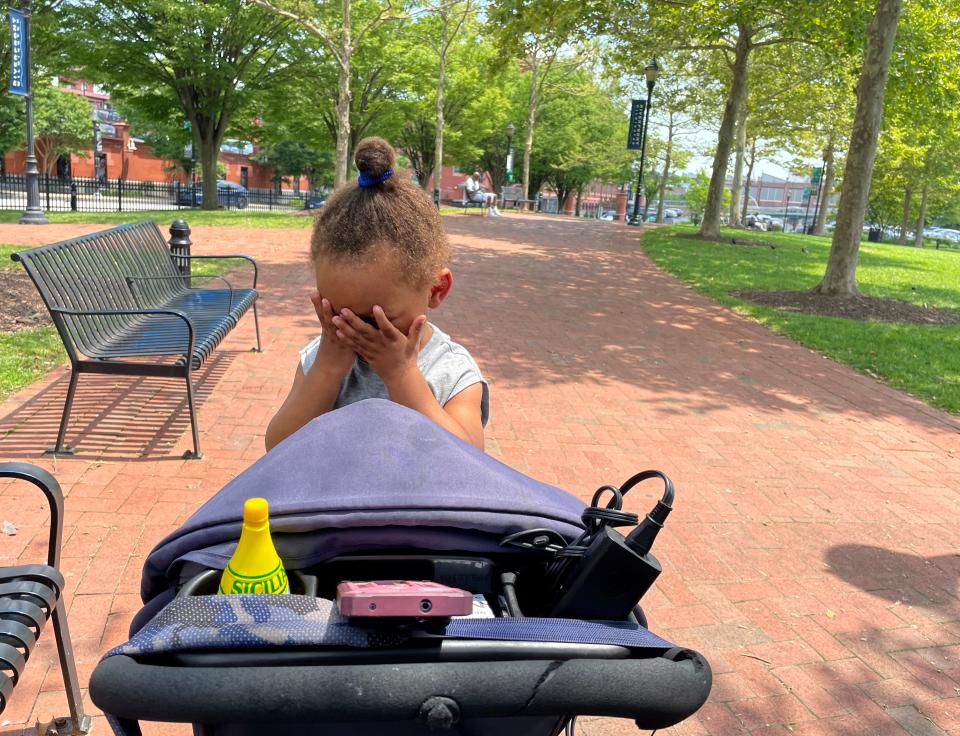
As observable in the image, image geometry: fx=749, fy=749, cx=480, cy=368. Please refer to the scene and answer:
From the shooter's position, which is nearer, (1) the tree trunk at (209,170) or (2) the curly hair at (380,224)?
(2) the curly hair at (380,224)

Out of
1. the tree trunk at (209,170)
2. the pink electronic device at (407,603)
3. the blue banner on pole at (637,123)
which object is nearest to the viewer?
the pink electronic device at (407,603)

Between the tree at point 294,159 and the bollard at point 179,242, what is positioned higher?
the tree at point 294,159

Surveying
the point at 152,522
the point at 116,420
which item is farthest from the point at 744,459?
the point at 116,420

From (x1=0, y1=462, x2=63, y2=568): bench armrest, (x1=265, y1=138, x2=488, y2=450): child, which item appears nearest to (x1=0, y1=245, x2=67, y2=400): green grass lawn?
(x1=0, y1=462, x2=63, y2=568): bench armrest

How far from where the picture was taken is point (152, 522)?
3.29 metres

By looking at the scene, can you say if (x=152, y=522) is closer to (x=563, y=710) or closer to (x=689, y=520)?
(x=689, y=520)

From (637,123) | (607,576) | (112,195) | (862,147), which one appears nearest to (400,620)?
(607,576)

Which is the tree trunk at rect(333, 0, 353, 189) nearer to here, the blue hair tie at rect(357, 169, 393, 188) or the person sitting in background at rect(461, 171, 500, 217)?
the person sitting in background at rect(461, 171, 500, 217)

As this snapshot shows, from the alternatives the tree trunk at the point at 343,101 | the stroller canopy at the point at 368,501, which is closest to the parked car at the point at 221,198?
the tree trunk at the point at 343,101

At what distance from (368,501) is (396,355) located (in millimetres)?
532

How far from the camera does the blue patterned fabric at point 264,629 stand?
90cm

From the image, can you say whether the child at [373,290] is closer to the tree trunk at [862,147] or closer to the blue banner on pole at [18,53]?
the tree trunk at [862,147]

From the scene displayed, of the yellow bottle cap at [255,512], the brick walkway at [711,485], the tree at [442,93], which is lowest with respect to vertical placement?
the brick walkway at [711,485]

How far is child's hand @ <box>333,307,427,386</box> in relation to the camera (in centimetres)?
157
